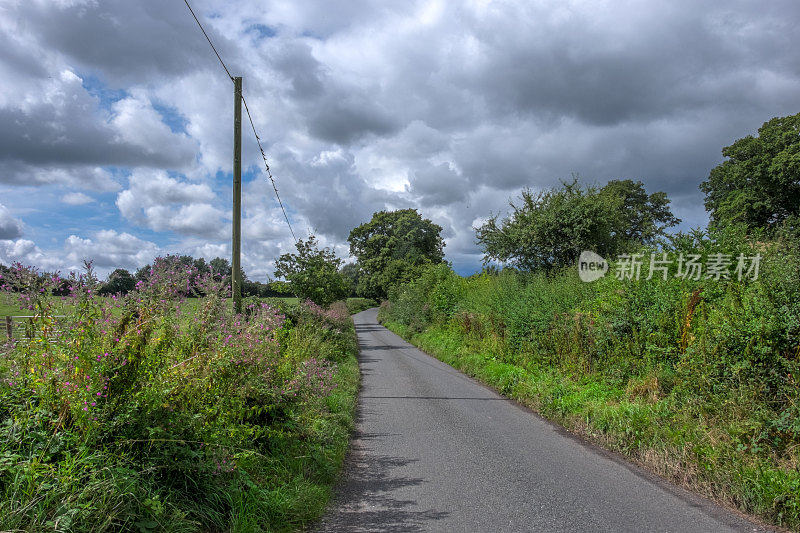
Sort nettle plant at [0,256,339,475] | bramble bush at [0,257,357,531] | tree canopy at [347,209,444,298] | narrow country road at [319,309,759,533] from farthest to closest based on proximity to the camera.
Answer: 1. tree canopy at [347,209,444,298]
2. narrow country road at [319,309,759,533]
3. nettle plant at [0,256,339,475]
4. bramble bush at [0,257,357,531]

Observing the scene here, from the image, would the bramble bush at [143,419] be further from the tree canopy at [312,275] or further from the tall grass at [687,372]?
the tree canopy at [312,275]

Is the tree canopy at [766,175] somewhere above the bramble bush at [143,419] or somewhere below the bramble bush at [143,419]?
above

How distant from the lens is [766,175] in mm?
27156

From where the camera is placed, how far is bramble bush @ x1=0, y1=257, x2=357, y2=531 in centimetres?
311

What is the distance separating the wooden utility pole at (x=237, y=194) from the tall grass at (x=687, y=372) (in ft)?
21.6

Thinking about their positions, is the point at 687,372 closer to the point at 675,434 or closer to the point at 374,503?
the point at 675,434

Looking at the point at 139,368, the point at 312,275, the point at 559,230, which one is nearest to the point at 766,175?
the point at 559,230

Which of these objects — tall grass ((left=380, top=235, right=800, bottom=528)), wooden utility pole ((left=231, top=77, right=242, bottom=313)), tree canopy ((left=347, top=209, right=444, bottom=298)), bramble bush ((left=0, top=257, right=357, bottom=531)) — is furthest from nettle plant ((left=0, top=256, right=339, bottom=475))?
tree canopy ((left=347, top=209, right=444, bottom=298))

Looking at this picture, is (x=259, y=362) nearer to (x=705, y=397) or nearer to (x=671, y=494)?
(x=671, y=494)

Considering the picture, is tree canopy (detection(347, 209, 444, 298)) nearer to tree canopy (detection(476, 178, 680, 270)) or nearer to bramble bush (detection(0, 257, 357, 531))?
tree canopy (detection(476, 178, 680, 270))

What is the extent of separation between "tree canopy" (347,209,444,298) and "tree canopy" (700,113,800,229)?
31951 mm

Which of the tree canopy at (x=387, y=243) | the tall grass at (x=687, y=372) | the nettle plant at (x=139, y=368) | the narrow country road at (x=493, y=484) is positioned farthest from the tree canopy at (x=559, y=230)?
the tree canopy at (x=387, y=243)

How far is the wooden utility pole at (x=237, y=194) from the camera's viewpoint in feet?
30.4

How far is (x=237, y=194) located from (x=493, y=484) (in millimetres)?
7202
